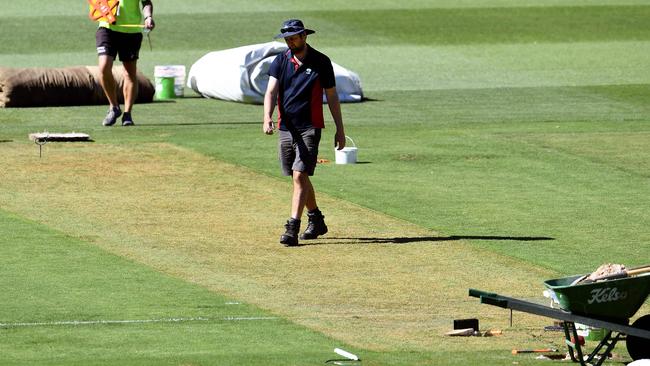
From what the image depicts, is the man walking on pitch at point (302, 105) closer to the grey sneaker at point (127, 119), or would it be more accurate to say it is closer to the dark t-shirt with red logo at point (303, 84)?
the dark t-shirt with red logo at point (303, 84)

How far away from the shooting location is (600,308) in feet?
33.7

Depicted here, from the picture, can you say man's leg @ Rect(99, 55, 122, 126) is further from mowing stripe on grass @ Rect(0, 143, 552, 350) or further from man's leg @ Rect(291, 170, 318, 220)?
man's leg @ Rect(291, 170, 318, 220)

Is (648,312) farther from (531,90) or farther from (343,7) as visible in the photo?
(343,7)

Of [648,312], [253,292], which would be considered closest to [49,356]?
[253,292]

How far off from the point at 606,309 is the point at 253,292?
3.34m

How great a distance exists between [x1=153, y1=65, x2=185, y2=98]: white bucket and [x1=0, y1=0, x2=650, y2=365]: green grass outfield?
88 cm

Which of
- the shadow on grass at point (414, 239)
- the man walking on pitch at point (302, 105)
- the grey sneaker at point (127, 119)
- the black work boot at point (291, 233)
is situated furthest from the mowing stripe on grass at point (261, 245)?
the grey sneaker at point (127, 119)

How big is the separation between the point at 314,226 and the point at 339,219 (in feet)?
3.30

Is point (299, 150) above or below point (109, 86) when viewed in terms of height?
above

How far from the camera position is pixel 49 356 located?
411 inches

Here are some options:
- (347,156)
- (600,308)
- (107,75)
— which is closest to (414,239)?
(347,156)

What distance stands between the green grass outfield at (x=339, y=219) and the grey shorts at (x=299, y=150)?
0.72 metres

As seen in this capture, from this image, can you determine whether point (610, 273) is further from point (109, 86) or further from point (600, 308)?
point (109, 86)

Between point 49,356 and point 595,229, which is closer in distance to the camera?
point 49,356
